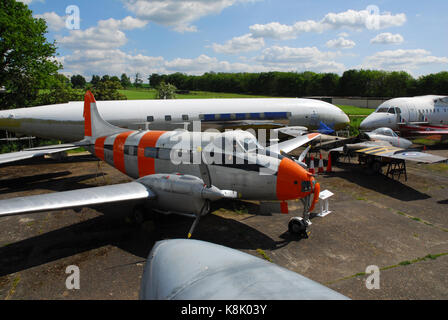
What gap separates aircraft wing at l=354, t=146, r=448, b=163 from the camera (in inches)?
527

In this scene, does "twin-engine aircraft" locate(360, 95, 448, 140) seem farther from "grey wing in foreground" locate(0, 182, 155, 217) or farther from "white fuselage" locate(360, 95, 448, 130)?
"grey wing in foreground" locate(0, 182, 155, 217)

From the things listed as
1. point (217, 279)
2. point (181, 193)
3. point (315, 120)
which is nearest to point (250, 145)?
point (181, 193)

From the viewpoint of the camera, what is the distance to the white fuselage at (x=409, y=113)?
24438 millimetres

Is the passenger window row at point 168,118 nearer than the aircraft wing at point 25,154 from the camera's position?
No

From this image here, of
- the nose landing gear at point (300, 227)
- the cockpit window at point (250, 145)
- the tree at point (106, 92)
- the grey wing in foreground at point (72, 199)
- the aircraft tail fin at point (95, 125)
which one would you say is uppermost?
the tree at point (106, 92)

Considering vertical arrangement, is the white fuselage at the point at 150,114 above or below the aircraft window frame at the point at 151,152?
above

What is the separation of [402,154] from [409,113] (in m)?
13.0

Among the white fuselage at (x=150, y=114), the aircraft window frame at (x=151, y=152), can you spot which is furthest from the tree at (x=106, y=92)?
the aircraft window frame at (x=151, y=152)

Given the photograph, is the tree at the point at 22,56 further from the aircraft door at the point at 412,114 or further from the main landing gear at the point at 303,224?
the aircraft door at the point at 412,114

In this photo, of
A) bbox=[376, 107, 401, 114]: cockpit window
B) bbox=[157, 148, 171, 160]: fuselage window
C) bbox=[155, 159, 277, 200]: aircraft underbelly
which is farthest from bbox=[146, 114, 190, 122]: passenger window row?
bbox=[376, 107, 401, 114]: cockpit window

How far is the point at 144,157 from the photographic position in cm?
1148
